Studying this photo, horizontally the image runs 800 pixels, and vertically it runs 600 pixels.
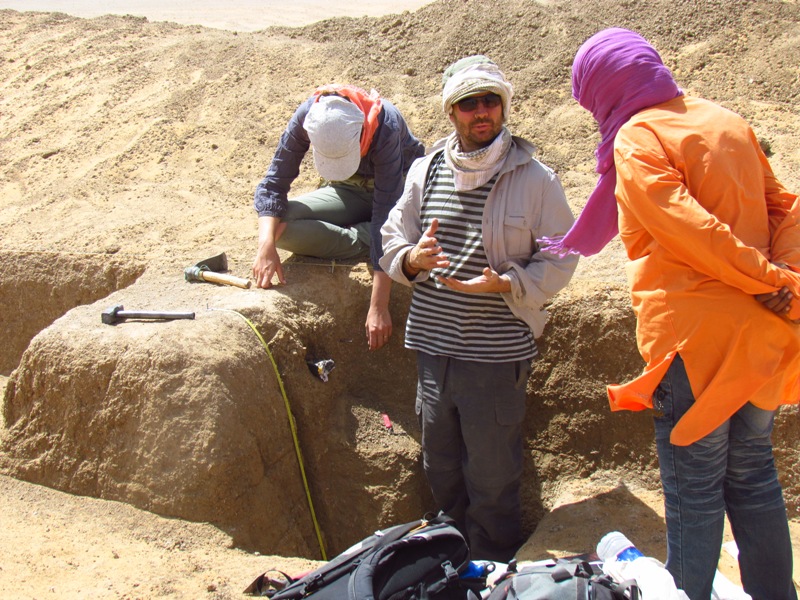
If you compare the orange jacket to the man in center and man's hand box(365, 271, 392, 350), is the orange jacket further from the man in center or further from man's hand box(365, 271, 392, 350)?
man's hand box(365, 271, 392, 350)

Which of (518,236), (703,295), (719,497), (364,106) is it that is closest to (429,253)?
(518,236)

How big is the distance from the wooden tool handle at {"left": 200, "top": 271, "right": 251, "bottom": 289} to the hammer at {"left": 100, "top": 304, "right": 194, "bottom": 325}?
446 millimetres

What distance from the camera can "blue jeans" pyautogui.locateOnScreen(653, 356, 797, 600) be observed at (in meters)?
2.27

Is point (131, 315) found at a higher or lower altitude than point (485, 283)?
lower

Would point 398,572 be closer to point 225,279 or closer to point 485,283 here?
point 485,283

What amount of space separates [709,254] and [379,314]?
179cm

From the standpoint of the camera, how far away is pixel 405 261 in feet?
9.89

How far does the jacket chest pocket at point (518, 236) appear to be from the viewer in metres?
2.91

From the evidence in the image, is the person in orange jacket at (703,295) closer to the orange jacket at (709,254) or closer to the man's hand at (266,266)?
the orange jacket at (709,254)

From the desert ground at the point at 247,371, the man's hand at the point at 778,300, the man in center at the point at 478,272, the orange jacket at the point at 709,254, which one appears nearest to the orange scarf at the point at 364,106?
the man in center at the point at 478,272

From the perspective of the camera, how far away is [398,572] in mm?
2342

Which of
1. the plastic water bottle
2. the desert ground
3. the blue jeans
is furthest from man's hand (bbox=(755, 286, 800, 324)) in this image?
the desert ground

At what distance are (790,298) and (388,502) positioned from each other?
225 centimetres

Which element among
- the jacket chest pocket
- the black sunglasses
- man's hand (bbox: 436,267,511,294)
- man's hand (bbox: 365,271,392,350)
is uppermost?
the black sunglasses
